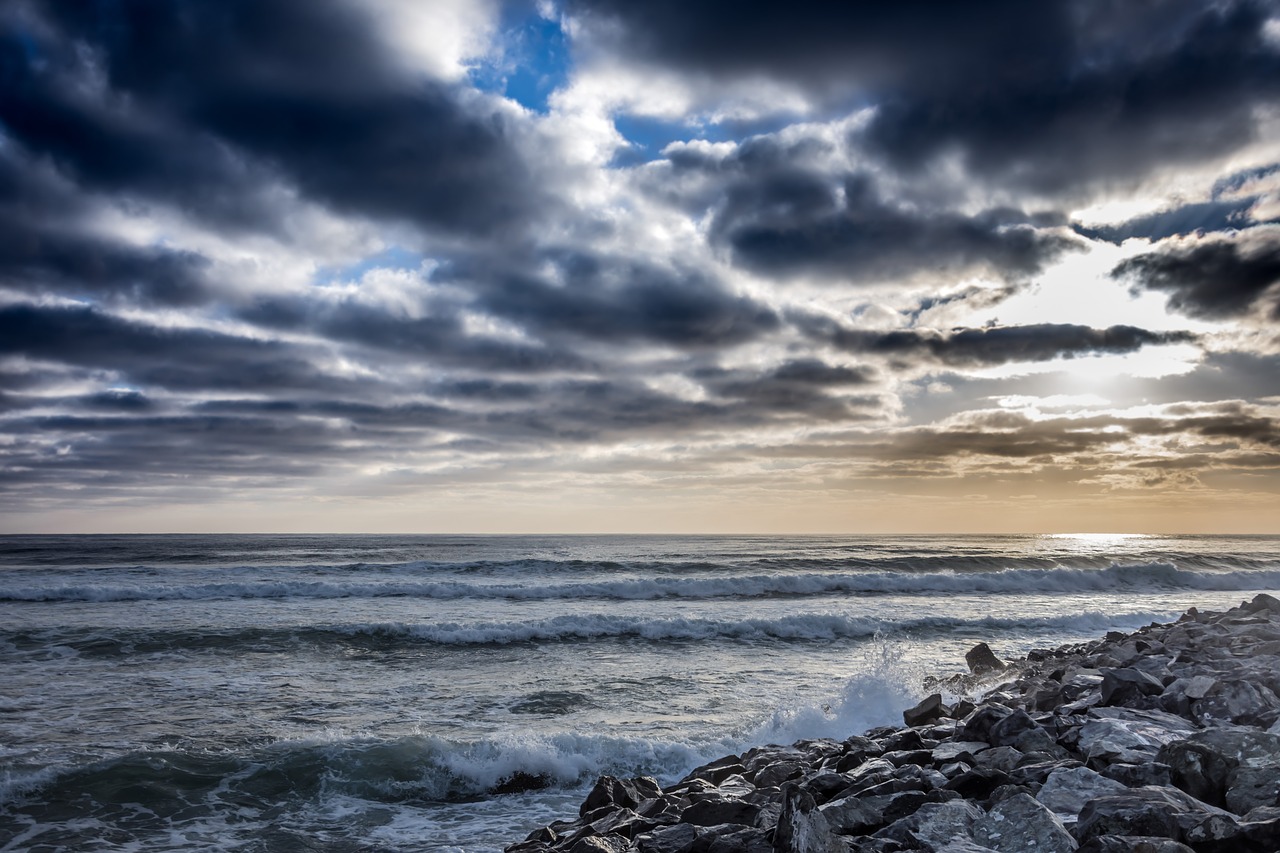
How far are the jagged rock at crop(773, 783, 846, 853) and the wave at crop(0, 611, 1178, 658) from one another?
1490 cm

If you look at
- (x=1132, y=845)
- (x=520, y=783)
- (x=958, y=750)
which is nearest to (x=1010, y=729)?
(x=958, y=750)

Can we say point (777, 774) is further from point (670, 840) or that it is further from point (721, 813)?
point (670, 840)

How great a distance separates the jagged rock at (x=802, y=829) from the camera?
387 centimetres

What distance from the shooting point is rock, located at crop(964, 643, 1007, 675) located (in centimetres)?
1370

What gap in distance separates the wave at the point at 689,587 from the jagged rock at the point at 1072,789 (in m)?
25.1

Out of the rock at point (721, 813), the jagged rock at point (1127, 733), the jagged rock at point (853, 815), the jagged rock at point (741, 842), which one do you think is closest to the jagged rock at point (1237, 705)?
the jagged rock at point (1127, 733)

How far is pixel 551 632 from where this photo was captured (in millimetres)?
19750

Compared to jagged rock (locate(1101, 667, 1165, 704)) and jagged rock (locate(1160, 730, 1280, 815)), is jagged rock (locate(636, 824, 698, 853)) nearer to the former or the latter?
A: jagged rock (locate(1160, 730, 1280, 815))

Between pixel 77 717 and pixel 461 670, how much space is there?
6.49m

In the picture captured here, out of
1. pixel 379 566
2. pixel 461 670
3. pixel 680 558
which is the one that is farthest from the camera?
pixel 680 558

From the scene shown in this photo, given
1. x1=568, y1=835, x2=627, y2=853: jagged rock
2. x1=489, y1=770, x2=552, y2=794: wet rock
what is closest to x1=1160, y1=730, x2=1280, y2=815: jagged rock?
x1=568, y1=835, x2=627, y2=853: jagged rock

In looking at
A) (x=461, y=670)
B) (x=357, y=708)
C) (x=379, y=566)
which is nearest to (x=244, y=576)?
(x=379, y=566)

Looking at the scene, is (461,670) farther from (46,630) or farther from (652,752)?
(46,630)

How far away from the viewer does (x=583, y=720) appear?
1084 cm
